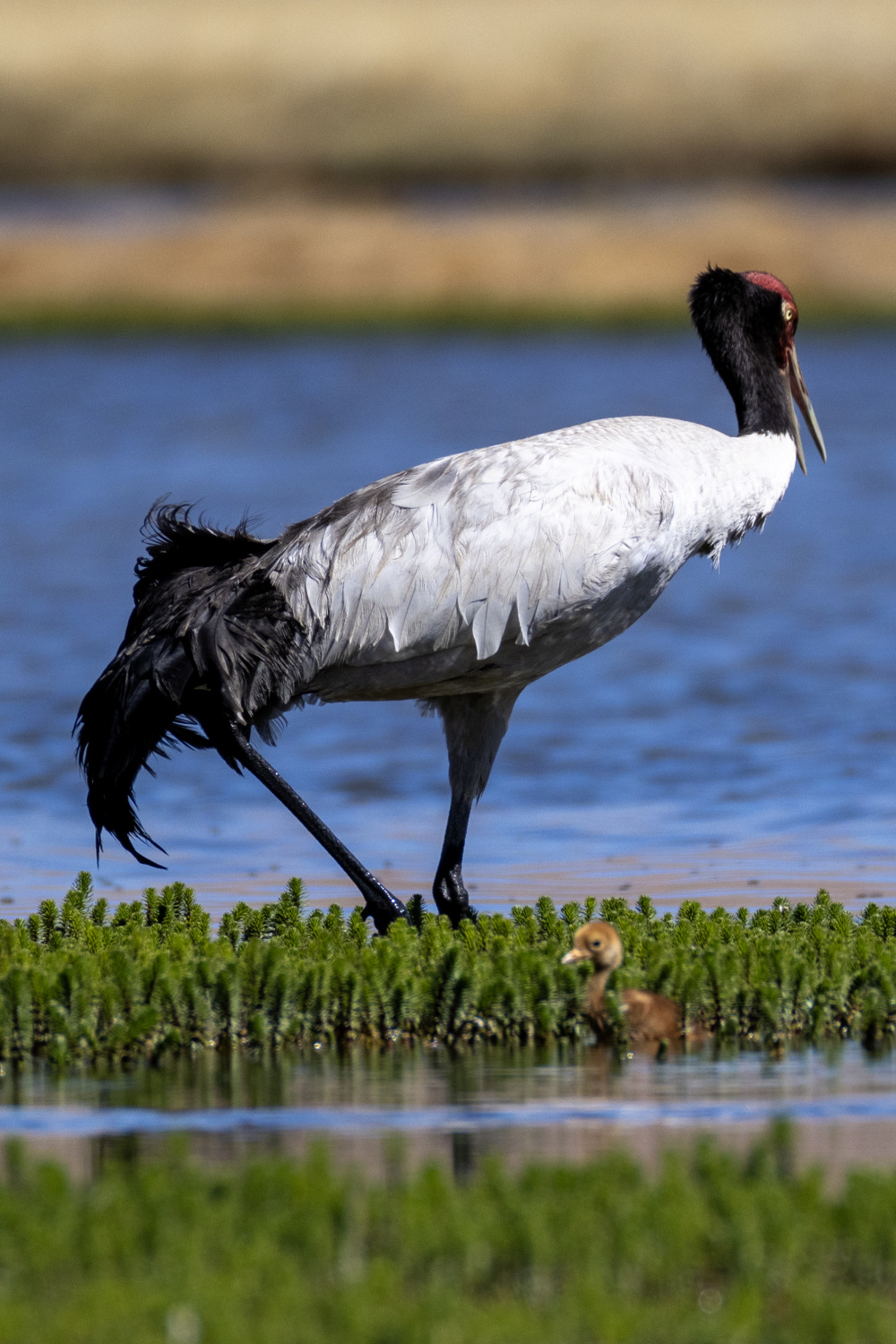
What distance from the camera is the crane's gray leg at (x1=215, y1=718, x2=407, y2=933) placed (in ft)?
31.7

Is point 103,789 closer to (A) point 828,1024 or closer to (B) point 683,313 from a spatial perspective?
(A) point 828,1024

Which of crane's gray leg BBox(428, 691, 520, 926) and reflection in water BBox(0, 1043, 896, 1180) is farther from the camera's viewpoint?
crane's gray leg BBox(428, 691, 520, 926)

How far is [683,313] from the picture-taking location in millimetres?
51906

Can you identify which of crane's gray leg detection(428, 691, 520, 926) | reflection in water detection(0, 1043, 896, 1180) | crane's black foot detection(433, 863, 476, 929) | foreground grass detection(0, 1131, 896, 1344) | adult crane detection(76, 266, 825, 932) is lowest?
foreground grass detection(0, 1131, 896, 1344)

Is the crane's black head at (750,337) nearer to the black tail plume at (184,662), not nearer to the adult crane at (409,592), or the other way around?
the adult crane at (409,592)

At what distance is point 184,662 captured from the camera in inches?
375

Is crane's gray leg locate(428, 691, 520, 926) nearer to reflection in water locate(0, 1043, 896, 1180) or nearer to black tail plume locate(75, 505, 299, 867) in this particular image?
black tail plume locate(75, 505, 299, 867)

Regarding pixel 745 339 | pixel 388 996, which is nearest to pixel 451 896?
pixel 388 996

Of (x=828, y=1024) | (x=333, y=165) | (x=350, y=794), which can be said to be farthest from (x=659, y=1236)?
(x=333, y=165)

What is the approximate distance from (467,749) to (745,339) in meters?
2.14

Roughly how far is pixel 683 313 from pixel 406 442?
18.1 metres

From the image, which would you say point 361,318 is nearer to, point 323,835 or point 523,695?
point 523,695

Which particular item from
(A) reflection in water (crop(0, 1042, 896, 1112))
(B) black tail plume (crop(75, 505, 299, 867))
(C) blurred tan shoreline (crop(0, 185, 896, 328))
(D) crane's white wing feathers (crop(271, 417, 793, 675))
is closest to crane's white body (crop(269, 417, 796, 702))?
(D) crane's white wing feathers (crop(271, 417, 793, 675))

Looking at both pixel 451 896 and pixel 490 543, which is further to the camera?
pixel 451 896
